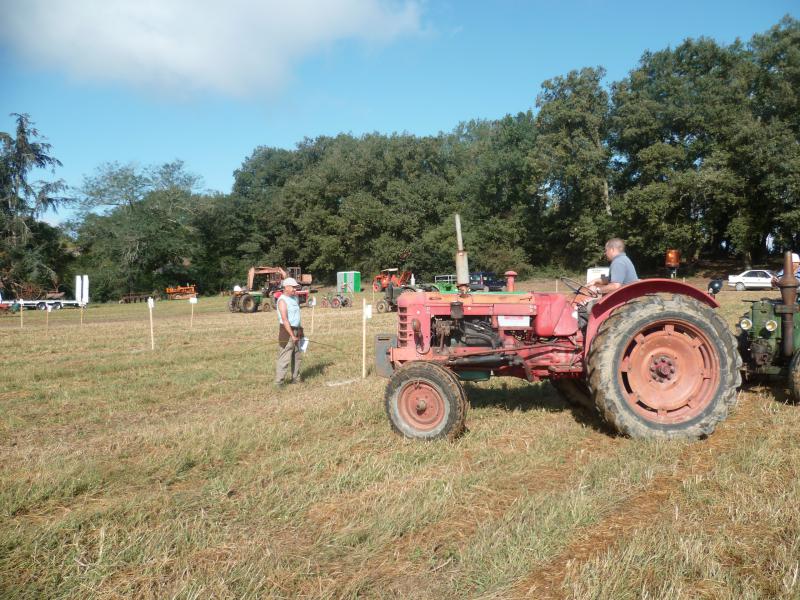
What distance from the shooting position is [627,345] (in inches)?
181

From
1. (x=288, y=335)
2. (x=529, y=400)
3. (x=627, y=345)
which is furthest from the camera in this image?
(x=288, y=335)

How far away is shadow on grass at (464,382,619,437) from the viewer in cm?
553

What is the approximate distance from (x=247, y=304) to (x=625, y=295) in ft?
77.3

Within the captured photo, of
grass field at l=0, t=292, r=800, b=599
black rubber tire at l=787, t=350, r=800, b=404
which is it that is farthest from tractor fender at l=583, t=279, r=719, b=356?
black rubber tire at l=787, t=350, r=800, b=404

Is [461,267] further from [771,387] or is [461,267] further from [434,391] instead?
[771,387]

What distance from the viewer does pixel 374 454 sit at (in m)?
4.47

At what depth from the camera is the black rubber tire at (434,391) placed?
4.70m

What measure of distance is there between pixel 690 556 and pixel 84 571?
2900 mm

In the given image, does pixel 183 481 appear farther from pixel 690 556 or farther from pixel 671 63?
pixel 671 63

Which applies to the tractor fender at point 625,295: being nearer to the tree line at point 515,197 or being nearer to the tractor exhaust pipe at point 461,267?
the tractor exhaust pipe at point 461,267

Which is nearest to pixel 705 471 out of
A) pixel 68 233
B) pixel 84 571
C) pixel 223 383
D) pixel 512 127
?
pixel 84 571

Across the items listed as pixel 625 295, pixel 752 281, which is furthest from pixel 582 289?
pixel 752 281

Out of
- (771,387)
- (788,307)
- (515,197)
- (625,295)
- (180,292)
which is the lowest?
(771,387)

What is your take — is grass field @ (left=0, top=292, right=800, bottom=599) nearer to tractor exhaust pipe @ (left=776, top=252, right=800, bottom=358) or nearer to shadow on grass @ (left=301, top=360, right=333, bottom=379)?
tractor exhaust pipe @ (left=776, top=252, right=800, bottom=358)
